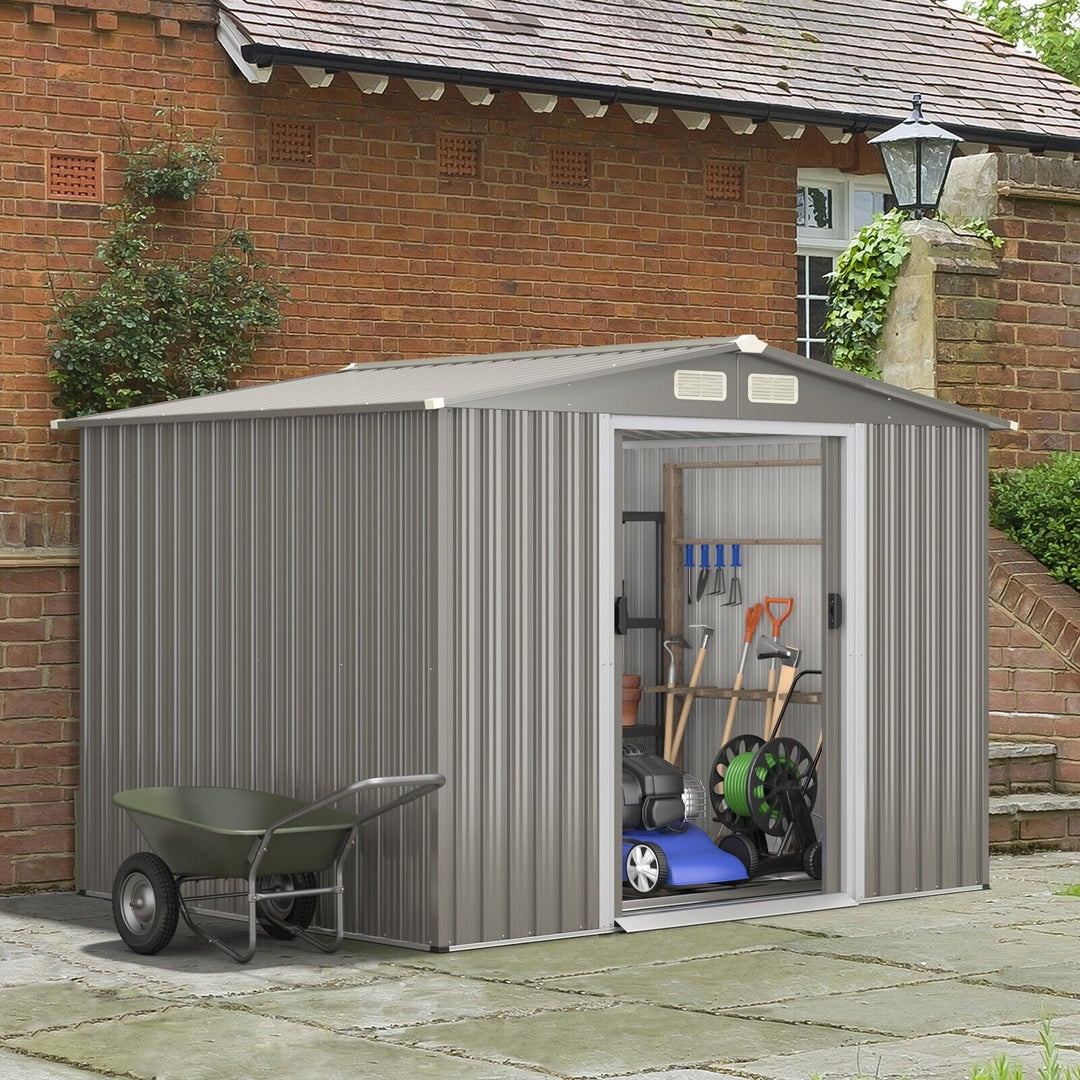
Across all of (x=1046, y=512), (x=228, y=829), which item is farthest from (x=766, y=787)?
(x=1046, y=512)

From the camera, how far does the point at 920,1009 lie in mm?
8086

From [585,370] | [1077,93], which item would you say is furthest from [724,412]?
[1077,93]

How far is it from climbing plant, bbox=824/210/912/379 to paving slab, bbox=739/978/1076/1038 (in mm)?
6938

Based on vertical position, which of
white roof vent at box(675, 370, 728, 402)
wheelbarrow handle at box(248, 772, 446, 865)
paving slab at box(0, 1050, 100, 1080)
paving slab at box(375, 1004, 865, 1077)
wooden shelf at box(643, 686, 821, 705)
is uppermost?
white roof vent at box(675, 370, 728, 402)

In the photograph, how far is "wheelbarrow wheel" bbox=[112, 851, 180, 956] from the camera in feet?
30.7

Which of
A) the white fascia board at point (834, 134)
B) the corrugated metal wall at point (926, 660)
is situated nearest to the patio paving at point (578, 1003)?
the corrugated metal wall at point (926, 660)

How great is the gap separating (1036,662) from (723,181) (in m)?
3.74

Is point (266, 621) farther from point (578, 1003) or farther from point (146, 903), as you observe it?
point (578, 1003)

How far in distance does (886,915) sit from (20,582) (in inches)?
188

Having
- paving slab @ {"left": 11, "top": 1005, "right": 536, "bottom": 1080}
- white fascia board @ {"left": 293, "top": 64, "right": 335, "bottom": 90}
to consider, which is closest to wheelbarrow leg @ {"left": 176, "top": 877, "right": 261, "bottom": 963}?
paving slab @ {"left": 11, "top": 1005, "right": 536, "bottom": 1080}

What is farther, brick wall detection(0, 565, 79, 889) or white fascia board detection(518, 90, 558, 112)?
white fascia board detection(518, 90, 558, 112)

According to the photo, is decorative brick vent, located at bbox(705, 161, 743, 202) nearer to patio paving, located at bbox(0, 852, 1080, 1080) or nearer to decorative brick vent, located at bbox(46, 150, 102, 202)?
decorative brick vent, located at bbox(46, 150, 102, 202)

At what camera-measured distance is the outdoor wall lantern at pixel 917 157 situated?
13656mm

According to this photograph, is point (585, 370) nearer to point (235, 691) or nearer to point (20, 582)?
point (235, 691)
